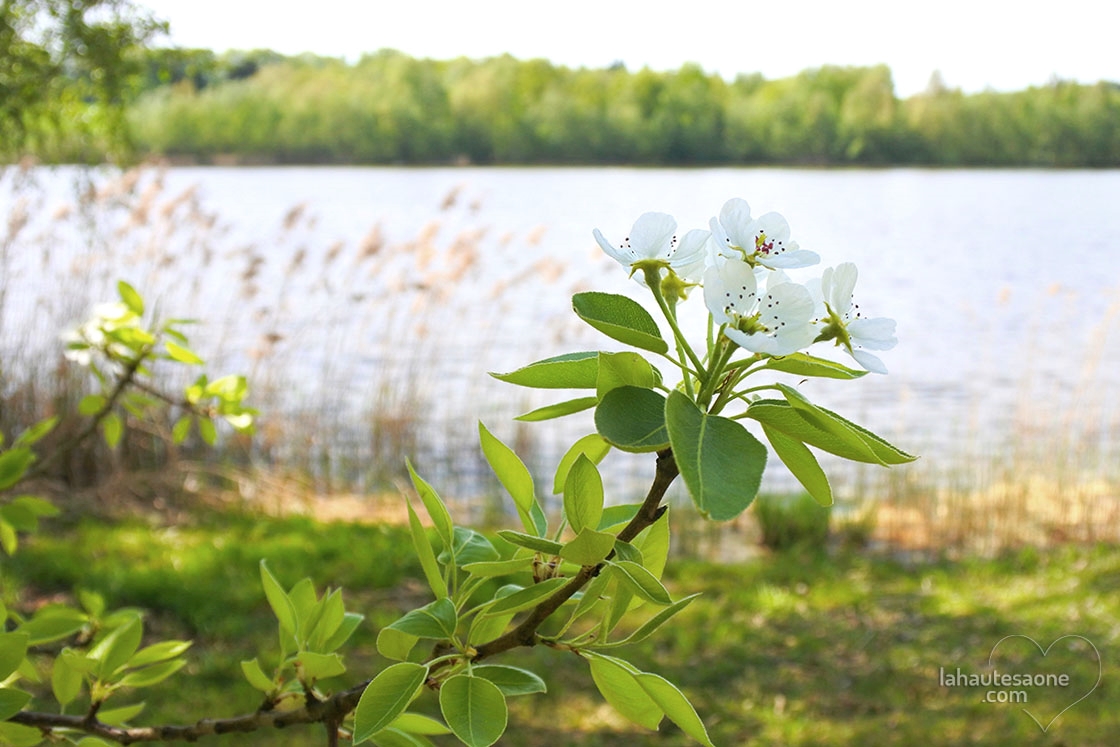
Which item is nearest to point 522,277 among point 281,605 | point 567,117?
point 281,605

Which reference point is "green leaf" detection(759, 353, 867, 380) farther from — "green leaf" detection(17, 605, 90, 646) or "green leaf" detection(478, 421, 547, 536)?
"green leaf" detection(17, 605, 90, 646)

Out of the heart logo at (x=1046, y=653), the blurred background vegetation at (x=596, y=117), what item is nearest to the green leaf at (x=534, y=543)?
the heart logo at (x=1046, y=653)

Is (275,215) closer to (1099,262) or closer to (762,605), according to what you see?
(1099,262)

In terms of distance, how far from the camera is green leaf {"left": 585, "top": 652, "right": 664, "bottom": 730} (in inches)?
22.4

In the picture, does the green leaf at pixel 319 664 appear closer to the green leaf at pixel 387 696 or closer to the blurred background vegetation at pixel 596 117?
the green leaf at pixel 387 696

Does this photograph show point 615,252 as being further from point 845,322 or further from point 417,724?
point 417,724

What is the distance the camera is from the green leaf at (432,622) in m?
0.56

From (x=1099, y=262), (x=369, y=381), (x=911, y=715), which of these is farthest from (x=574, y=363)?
(x=1099, y=262)

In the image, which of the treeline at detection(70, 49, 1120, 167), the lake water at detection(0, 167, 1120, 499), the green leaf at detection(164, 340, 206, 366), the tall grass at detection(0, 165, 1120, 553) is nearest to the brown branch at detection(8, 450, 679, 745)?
the lake water at detection(0, 167, 1120, 499)

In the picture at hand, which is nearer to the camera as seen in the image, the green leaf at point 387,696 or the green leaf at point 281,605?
the green leaf at point 387,696

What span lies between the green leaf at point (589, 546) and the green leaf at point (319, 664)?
0.83 ft

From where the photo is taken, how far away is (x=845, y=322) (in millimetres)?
545

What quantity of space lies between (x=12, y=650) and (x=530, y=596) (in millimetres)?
371

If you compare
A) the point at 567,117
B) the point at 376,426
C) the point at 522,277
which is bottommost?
the point at 376,426
